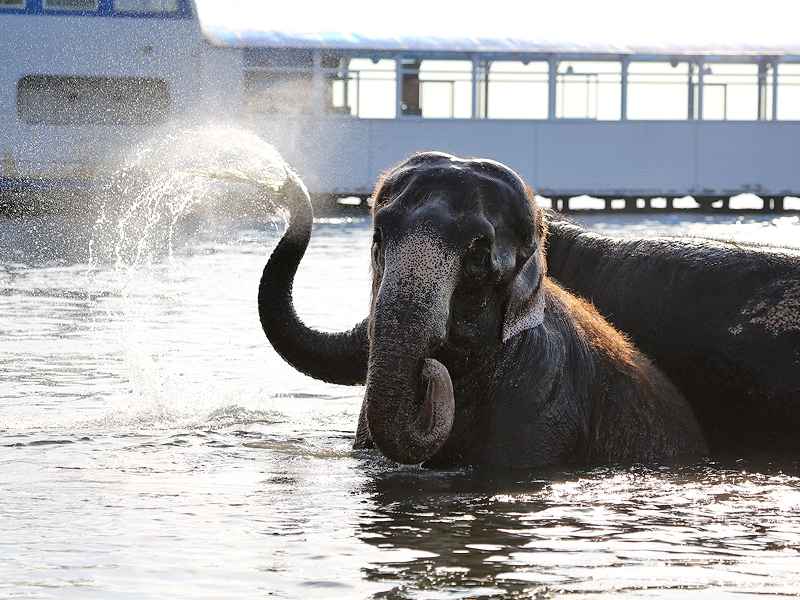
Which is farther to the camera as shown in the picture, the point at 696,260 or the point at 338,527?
the point at 696,260

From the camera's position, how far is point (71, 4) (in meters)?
37.0

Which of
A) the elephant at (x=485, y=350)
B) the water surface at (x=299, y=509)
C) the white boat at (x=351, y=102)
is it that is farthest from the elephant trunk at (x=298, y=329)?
the white boat at (x=351, y=102)

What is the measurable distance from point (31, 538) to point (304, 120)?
33.5 metres

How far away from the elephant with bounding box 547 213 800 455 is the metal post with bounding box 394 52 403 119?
31.6 meters

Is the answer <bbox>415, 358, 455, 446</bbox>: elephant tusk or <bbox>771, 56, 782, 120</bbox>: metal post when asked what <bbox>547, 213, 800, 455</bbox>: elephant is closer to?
<bbox>415, 358, 455, 446</bbox>: elephant tusk

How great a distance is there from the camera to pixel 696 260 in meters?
7.70

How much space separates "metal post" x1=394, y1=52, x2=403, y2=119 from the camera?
39.2 metres

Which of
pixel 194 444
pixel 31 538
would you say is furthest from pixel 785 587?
pixel 194 444

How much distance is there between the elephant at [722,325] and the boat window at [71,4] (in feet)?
102

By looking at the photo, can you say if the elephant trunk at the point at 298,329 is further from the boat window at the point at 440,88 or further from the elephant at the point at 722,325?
the boat window at the point at 440,88

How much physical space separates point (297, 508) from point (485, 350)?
42.0 inches

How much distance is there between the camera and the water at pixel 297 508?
4852mm

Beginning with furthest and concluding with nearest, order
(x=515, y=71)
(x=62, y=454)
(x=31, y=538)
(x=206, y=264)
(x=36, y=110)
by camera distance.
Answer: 1. (x=515, y=71)
2. (x=36, y=110)
3. (x=206, y=264)
4. (x=62, y=454)
5. (x=31, y=538)

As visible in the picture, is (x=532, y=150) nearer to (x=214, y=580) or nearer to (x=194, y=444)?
(x=194, y=444)
